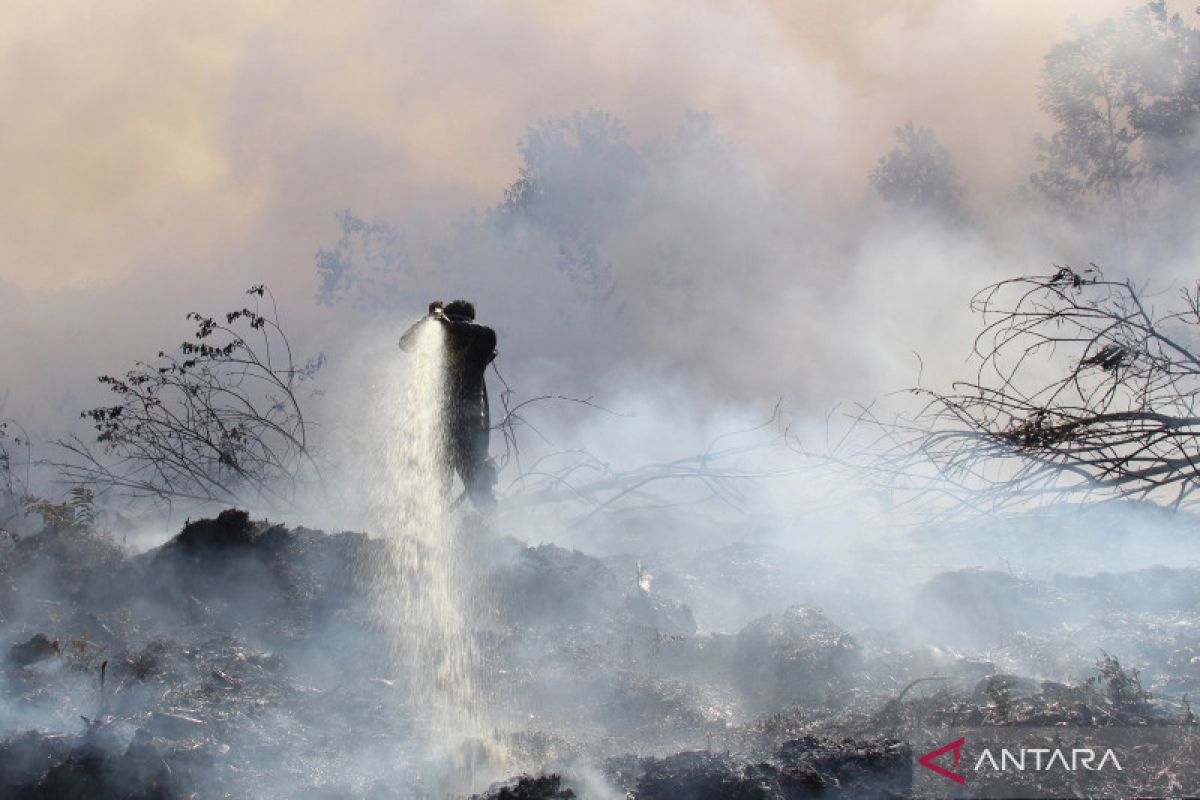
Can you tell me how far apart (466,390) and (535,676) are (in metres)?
2.23

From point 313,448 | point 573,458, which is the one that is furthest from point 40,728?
point 573,458

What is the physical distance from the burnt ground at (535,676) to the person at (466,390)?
22.0 inches

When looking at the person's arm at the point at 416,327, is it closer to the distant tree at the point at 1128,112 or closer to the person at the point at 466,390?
the person at the point at 466,390

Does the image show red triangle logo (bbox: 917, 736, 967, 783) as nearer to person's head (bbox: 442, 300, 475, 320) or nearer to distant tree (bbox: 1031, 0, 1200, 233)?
person's head (bbox: 442, 300, 475, 320)

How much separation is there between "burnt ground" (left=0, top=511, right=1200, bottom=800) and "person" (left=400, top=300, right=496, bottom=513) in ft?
1.83

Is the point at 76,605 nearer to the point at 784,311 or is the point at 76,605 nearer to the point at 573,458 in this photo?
the point at 573,458

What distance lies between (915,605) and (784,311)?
15.4 metres

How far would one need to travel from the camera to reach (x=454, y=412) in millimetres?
6895

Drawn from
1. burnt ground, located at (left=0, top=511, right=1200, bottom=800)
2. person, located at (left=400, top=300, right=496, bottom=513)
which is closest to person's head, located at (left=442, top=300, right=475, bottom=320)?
person, located at (left=400, top=300, right=496, bottom=513)

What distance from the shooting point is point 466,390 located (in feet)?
22.7

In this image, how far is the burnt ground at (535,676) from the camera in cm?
411

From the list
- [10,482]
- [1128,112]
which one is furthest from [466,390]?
[1128,112]

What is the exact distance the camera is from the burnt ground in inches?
162

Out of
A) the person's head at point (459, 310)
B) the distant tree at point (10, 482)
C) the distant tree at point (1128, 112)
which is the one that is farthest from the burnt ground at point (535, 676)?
the distant tree at point (1128, 112)
